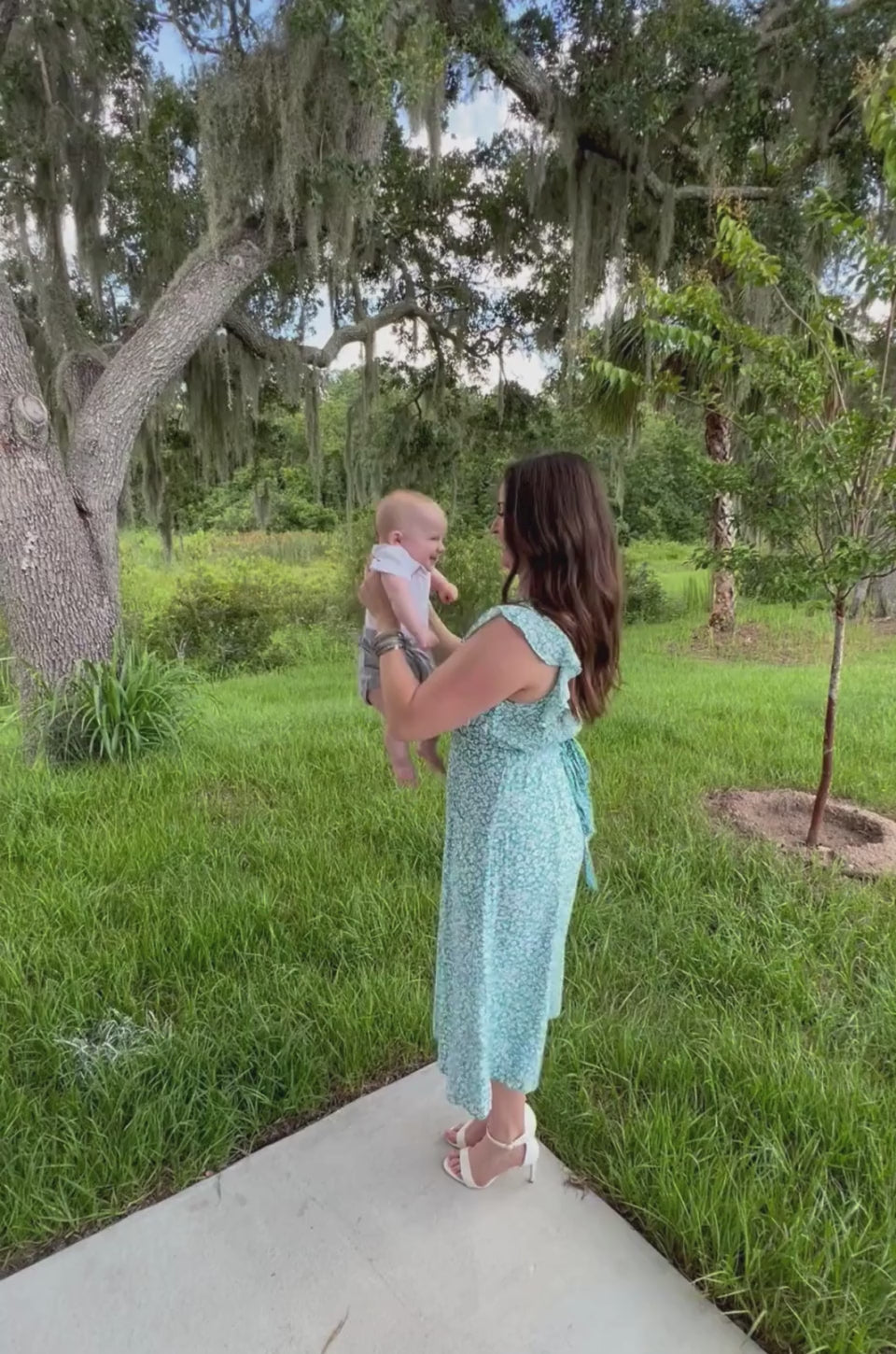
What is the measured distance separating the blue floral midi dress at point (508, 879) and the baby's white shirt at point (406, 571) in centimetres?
18

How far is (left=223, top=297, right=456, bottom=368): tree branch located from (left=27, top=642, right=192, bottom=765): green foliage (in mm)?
3408

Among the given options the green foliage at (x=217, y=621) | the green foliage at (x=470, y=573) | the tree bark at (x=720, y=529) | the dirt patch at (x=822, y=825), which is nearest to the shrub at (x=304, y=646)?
the green foliage at (x=217, y=621)

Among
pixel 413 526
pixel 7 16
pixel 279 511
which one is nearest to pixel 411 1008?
pixel 413 526

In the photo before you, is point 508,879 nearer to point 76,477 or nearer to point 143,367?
point 76,477

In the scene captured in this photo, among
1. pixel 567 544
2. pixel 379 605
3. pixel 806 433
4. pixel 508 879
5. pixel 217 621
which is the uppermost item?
pixel 806 433

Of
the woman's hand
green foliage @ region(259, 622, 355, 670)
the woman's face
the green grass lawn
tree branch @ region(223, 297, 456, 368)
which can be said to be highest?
tree branch @ region(223, 297, 456, 368)

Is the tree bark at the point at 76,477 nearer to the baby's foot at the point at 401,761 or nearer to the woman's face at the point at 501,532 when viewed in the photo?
the baby's foot at the point at 401,761

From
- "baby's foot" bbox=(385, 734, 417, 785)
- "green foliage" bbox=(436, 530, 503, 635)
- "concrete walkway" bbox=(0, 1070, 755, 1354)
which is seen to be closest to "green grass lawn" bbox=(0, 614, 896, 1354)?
"concrete walkway" bbox=(0, 1070, 755, 1354)

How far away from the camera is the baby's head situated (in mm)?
1414

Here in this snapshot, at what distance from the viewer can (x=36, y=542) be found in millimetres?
3896

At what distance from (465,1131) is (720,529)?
6874 mm

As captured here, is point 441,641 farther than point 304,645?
No

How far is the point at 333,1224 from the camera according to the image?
144 cm

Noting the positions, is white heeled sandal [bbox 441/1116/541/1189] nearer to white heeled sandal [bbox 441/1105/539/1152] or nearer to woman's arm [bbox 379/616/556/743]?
white heeled sandal [bbox 441/1105/539/1152]
